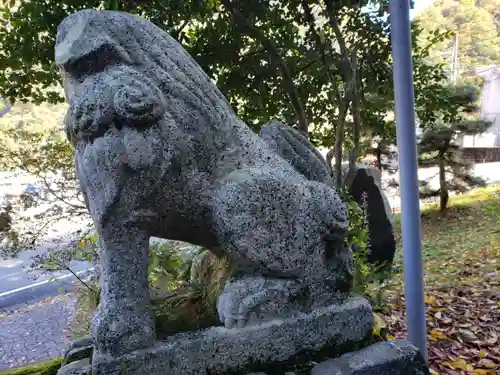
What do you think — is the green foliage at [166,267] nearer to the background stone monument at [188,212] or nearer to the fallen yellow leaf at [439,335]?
the background stone monument at [188,212]

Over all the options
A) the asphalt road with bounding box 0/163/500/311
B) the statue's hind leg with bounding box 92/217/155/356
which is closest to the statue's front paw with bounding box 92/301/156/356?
the statue's hind leg with bounding box 92/217/155/356

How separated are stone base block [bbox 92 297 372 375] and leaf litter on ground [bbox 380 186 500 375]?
1141 mm

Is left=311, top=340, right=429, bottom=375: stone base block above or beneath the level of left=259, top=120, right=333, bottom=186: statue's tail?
beneath

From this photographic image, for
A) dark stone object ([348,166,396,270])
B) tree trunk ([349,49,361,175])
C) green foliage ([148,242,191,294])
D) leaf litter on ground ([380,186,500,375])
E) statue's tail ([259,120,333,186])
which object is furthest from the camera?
dark stone object ([348,166,396,270])

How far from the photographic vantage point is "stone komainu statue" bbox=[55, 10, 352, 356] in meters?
1.09

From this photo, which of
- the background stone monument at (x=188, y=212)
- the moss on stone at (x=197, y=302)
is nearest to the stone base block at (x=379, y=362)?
the background stone monument at (x=188, y=212)

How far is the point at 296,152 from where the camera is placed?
158 centimetres

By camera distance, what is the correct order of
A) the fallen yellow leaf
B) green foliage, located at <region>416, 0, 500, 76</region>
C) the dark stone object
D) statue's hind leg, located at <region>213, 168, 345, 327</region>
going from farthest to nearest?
green foliage, located at <region>416, 0, 500, 76</region> < the dark stone object < the fallen yellow leaf < statue's hind leg, located at <region>213, 168, 345, 327</region>

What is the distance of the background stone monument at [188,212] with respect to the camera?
43.3 inches

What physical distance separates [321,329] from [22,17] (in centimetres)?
274

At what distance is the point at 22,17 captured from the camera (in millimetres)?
2781

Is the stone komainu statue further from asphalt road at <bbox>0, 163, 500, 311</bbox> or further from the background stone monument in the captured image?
asphalt road at <bbox>0, 163, 500, 311</bbox>

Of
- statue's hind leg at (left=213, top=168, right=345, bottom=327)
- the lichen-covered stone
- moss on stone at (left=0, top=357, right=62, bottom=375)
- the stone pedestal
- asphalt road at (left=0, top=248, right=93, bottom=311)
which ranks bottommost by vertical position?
asphalt road at (left=0, top=248, right=93, bottom=311)

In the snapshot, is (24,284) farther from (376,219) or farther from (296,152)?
(296,152)
